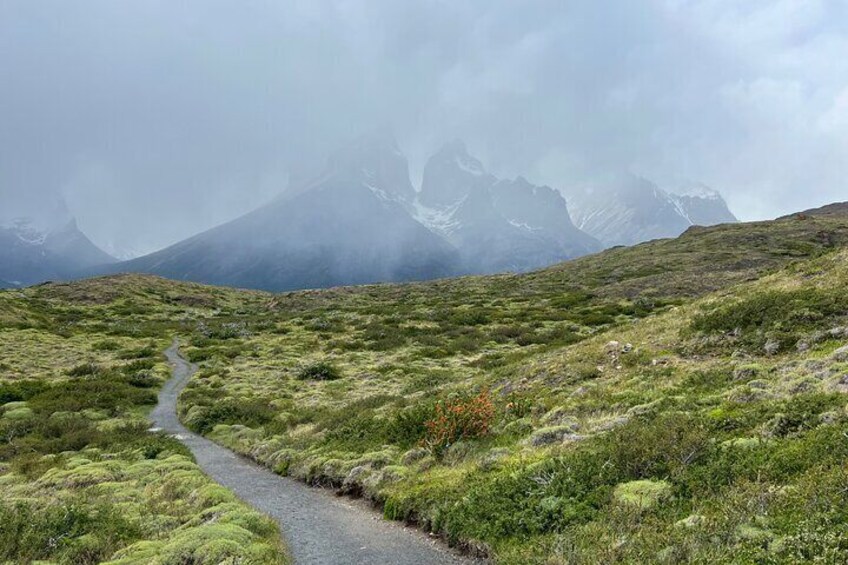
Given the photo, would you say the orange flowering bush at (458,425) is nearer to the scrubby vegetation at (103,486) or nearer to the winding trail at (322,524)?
the winding trail at (322,524)

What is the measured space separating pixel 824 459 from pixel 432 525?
9047mm

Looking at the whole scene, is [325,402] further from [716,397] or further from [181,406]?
[716,397]

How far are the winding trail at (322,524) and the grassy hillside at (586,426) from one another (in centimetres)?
61

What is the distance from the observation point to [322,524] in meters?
15.9

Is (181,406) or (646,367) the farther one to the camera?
(181,406)

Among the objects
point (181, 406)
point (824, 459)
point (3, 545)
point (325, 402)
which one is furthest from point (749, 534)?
point (181, 406)

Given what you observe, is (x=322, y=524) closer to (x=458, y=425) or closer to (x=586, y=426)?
→ (x=458, y=425)

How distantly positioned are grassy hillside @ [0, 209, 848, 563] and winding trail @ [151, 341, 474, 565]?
61 cm

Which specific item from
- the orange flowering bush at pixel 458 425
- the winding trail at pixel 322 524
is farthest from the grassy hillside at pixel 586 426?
the winding trail at pixel 322 524

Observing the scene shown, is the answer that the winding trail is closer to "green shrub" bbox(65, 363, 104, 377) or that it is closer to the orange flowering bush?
the orange flowering bush

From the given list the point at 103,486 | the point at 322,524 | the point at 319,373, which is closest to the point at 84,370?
the point at 319,373

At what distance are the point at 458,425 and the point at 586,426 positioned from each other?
16.4 feet

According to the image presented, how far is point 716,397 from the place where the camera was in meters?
15.8

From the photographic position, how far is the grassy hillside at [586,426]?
9.63 metres
